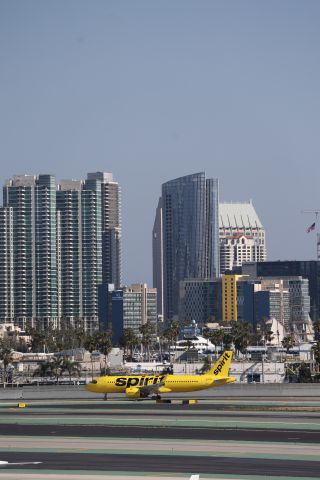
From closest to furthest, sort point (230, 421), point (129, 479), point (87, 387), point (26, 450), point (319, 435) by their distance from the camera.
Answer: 1. point (129, 479)
2. point (26, 450)
3. point (319, 435)
4. point (230, 421)
5. point (87, 387)

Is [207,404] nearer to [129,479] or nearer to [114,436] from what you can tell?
[114,436]

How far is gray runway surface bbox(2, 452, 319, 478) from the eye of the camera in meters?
60.8

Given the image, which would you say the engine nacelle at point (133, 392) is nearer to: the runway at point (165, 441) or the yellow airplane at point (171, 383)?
the yellow airplane at point (171, 383)

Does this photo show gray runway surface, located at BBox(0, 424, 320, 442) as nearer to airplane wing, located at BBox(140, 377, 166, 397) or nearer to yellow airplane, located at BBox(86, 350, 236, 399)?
airplane wing, located at BBox(140, 377, 166, 397)

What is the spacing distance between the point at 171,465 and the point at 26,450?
11815 mm

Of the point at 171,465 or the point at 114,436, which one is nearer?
the point at 171,465

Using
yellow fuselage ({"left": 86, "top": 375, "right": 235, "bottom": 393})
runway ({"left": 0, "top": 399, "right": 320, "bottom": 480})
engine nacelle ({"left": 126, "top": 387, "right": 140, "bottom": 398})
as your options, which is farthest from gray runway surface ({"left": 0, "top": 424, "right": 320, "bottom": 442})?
yellow fuselage ({"left": 86, "top": 375, "right": 235, "bottom": 393})

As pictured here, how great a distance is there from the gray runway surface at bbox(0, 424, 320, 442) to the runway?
0.21 feet

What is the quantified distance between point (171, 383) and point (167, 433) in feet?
135

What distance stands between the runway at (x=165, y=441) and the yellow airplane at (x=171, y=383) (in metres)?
9.84

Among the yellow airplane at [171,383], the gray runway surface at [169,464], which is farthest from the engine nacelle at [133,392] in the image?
the gray runway surface at [169,464]

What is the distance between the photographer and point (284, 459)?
64.9 meters

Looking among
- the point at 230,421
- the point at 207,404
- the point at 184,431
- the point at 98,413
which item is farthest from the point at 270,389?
the point at 184,431

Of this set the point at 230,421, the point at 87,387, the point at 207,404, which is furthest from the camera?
the point at 87,387
